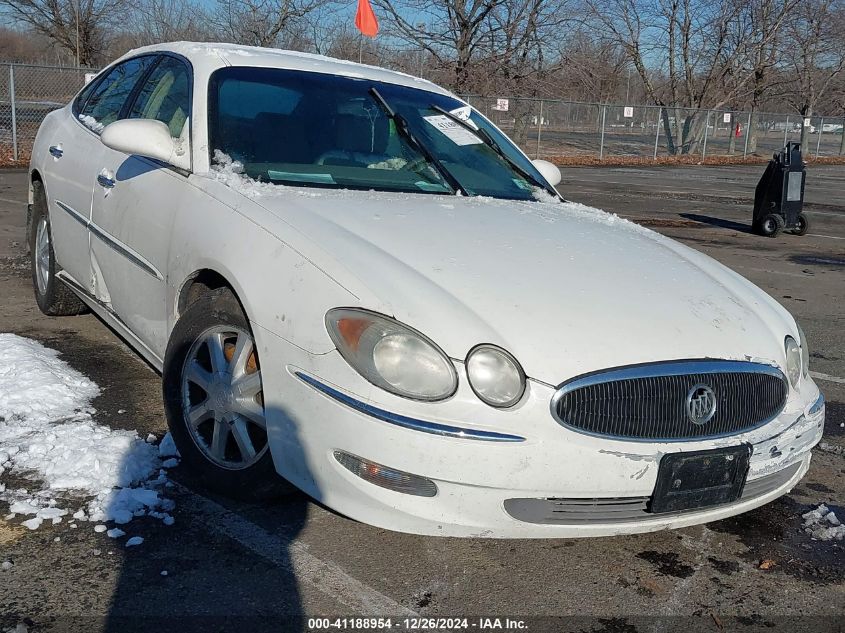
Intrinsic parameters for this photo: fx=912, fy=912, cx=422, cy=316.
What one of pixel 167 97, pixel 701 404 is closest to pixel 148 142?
pixel 167 97

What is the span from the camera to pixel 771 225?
11688mm

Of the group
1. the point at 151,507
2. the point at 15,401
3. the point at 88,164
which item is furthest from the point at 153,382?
the point at 151,507

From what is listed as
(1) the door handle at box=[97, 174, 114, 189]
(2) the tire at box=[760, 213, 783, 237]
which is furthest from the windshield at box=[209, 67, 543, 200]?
(2) the tire at box=[760, 213, 783, 237]

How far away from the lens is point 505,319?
2590 millimetres

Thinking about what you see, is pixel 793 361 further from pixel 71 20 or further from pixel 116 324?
pixel 71 20

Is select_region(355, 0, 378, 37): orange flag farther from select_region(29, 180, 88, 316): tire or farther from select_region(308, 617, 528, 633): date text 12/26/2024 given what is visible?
select_region(308, 617, 528, 633): date text 12/26/2024

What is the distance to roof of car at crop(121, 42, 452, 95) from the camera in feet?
13.1

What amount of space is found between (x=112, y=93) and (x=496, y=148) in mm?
2068

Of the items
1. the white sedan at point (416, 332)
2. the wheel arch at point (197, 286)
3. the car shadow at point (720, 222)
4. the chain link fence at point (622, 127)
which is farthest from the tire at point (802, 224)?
A: the chain link fence at point (622, 127)

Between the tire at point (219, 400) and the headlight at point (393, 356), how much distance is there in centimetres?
46

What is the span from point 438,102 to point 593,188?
1470 cm

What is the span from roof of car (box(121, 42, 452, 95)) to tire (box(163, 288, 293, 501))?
1338 millimetres

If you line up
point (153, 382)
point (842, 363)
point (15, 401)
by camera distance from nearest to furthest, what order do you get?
point (15, 401)
point (153, 382)
point (842, 363)

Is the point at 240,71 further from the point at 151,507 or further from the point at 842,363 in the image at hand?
the point at 842,363
